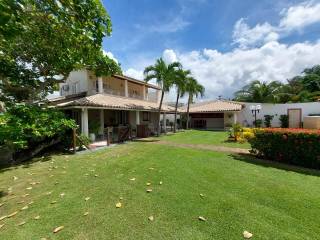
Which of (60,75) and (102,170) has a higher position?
(60,75)

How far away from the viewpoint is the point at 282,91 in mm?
33375

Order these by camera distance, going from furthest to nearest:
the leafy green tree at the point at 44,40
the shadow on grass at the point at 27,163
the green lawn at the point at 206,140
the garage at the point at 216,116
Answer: the garage at the point at 216,116, the green lawn at the point at 206,140, the shadow on grass at the point at 27,163, the leafy green tree at the point at 44,40

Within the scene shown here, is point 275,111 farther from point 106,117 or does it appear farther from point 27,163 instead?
point 27,163

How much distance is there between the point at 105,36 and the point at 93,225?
23.3 feet

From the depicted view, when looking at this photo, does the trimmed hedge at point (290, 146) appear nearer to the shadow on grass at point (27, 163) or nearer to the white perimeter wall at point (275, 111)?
the shadow on grass at point (27, 163)

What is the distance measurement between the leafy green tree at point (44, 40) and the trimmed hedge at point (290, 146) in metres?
8.92

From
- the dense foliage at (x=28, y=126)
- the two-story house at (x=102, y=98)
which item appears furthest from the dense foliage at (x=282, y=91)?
the dense foliage at (x=28, y=126)

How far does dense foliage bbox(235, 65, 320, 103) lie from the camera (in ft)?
103

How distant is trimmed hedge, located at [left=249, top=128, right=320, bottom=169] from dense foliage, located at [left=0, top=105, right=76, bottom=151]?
10.6m

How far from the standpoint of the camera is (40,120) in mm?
9945

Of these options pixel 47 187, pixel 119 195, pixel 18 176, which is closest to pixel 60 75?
pixel 18 176

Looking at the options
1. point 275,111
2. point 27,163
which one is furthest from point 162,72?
point 275,111

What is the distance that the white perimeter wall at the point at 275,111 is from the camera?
25.6m

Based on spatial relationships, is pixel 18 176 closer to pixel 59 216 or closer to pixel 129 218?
pixel 59 216
